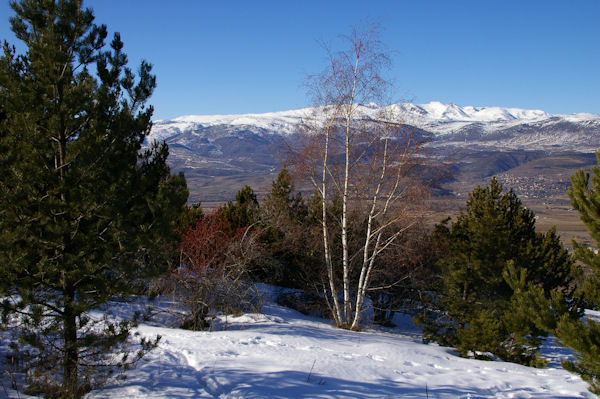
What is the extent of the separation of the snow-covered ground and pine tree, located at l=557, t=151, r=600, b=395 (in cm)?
127

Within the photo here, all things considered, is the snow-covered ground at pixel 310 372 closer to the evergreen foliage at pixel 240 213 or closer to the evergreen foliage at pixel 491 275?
the evergreen foliage at pixel 491 275

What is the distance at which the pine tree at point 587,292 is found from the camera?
19.6 feet

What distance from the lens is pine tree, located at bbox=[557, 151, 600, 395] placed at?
598 cm

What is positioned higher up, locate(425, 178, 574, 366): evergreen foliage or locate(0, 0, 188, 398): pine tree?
locate(0, 0, 188, 398): pine tree

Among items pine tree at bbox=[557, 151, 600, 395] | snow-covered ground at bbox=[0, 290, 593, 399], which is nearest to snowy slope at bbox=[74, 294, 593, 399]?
snow-covered ground at bbox=[0, 290, 593, 399]

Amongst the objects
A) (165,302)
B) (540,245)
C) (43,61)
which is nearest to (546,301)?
(43,61)

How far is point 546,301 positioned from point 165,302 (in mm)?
11384

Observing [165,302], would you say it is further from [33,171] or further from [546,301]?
[546,301]

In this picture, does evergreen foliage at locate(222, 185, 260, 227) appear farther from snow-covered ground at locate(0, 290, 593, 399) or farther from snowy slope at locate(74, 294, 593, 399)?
snowy slope at locate(74, 294, 593, 399)

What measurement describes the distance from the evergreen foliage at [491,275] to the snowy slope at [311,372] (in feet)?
6.51

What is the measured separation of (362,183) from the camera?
14.1m

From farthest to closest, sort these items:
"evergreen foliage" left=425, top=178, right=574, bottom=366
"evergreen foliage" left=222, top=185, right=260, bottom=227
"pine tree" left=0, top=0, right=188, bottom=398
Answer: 1. "evergreen foliage" left=222, top=185, right=260, bottom=227
2. "evergreen foliage" left=425, top=178, right=574, bottom=366
3. "pine tree" left=0, top=0, right=188, bottom=398

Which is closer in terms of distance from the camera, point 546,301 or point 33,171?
point 33,171

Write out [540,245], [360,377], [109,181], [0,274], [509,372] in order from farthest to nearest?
[540,245] → [509,372] → [360,377] → [109,181] → [0,274]
